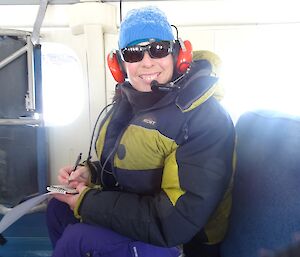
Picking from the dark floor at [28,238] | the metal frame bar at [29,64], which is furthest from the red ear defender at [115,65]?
the dark floor at [28,238]

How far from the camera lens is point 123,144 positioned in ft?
3.88

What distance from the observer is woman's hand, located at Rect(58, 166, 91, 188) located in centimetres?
135

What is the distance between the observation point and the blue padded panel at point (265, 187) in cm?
86

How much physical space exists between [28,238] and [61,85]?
0.99 meters

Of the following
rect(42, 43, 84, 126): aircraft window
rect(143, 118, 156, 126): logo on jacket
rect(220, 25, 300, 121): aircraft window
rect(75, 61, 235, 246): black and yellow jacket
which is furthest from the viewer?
rect(42, 43, 84, 126): aircraft window

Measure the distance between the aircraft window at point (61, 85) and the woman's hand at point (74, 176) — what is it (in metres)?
0.69

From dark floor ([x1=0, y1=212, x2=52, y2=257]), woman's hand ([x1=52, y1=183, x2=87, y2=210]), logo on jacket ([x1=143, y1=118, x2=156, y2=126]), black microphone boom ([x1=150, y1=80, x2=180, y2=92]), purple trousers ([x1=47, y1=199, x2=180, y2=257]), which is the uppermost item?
black microphone boom ([x1=150, y1=80, x2=180, y2=92])

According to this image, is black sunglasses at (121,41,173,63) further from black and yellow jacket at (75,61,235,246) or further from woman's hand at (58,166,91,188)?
woman's hand at (58,166,91,188)

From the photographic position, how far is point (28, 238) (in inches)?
82.0

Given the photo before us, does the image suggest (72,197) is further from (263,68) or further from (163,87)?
(263,68)

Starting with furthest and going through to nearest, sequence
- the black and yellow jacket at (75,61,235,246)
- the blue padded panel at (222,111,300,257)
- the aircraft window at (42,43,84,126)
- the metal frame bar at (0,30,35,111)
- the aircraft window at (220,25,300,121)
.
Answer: the aircraft window at (42,43,84,126) < the aircraft window at (220,25,300,121) < the metal frame bar at (0,30,35,111) < the black and yellow jacket at (75,61,235,246) < the blue padded panel at (222,111,300,257)

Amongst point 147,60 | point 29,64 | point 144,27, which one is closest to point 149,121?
point 147,60

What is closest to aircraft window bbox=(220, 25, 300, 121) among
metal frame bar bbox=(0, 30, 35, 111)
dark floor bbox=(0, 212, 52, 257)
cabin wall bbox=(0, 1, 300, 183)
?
cabin wall bbox=(0, 1, 300, 183)

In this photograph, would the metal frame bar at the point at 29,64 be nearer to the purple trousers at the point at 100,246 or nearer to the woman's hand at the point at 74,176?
the woman's hand at the point at 74,176
